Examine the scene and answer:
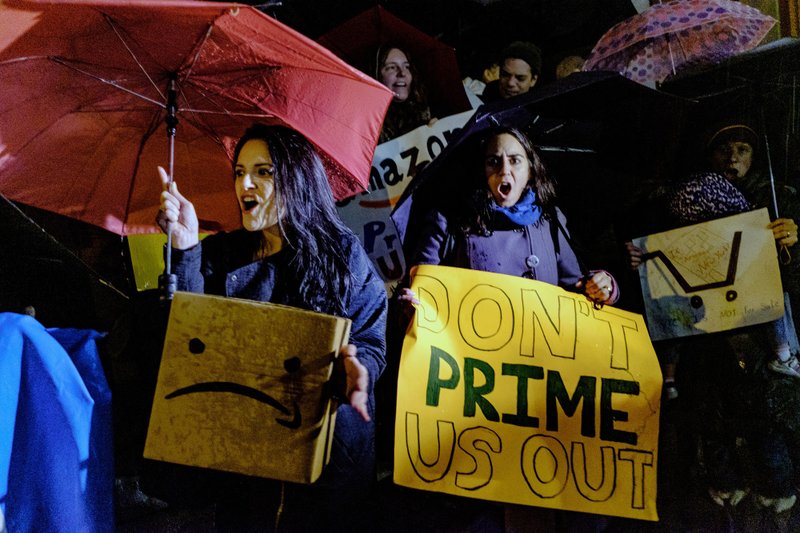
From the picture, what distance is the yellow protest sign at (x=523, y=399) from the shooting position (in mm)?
2816

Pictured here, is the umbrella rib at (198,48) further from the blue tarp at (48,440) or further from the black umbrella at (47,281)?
the blue tarp at (48,440)

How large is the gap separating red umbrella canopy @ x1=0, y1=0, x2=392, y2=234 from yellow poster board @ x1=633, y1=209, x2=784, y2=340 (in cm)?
172

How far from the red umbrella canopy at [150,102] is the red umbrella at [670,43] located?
182cm

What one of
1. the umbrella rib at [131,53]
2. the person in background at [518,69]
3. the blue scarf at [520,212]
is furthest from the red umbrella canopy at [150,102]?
the person in background at [518,69]

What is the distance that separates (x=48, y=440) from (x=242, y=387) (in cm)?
93

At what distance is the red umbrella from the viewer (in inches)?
156

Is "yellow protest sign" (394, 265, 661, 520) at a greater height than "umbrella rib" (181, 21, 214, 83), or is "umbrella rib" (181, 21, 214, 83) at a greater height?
"umbrella rib" (181, 21, 214, 83)

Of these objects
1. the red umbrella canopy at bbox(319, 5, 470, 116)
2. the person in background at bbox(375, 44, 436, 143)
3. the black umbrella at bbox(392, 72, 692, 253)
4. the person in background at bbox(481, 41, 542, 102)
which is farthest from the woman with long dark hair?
the person in background at bbox(481, 41, 542, 102)

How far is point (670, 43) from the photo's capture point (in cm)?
435

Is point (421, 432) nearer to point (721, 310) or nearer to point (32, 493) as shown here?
point (32, 493)

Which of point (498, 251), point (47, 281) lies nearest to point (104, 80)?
point (47, 281)

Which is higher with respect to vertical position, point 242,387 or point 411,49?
point 411,49

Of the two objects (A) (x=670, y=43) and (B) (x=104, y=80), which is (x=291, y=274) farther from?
(A) (x=670, y=43)

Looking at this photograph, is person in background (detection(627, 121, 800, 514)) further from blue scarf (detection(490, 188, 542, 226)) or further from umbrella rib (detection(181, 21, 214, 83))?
umbrella rib (detection(181, 21, 214, 83))
